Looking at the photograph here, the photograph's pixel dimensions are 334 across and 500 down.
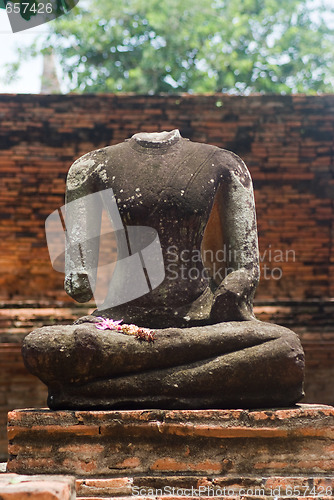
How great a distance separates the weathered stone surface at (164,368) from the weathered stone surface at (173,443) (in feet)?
0.43

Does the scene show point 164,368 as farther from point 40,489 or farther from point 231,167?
point 231,167

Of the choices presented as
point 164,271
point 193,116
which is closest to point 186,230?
point 164,271

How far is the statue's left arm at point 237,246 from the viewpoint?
4.19 meters

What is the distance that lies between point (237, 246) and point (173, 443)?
1.32 metres

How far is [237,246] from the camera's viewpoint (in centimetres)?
450

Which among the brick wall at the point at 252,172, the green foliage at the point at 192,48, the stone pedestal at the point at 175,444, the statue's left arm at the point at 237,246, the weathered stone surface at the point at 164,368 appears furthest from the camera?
the green foliage at the point at 192,48

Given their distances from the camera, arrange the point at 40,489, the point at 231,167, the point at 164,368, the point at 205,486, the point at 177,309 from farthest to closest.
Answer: the point at 231,167
the point at 177,309
the point at 164,368
the point at 205,486
the point at 40,489

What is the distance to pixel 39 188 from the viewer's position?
7.89m

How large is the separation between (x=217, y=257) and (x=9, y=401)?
12.5 ft

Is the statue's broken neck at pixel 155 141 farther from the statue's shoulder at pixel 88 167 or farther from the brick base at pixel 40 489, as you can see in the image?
the brick base at pixel 40 489

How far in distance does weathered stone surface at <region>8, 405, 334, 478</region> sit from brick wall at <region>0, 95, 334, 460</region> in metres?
4.01

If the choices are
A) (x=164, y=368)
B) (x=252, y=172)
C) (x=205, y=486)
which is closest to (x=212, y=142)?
(x=252, y=172)

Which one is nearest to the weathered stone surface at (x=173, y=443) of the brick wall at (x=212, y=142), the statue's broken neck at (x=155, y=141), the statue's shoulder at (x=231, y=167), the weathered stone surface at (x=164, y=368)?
the weathered stone surface at (x=164, y=368)

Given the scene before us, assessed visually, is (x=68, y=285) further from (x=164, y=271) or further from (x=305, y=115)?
(x=305, y=115)
